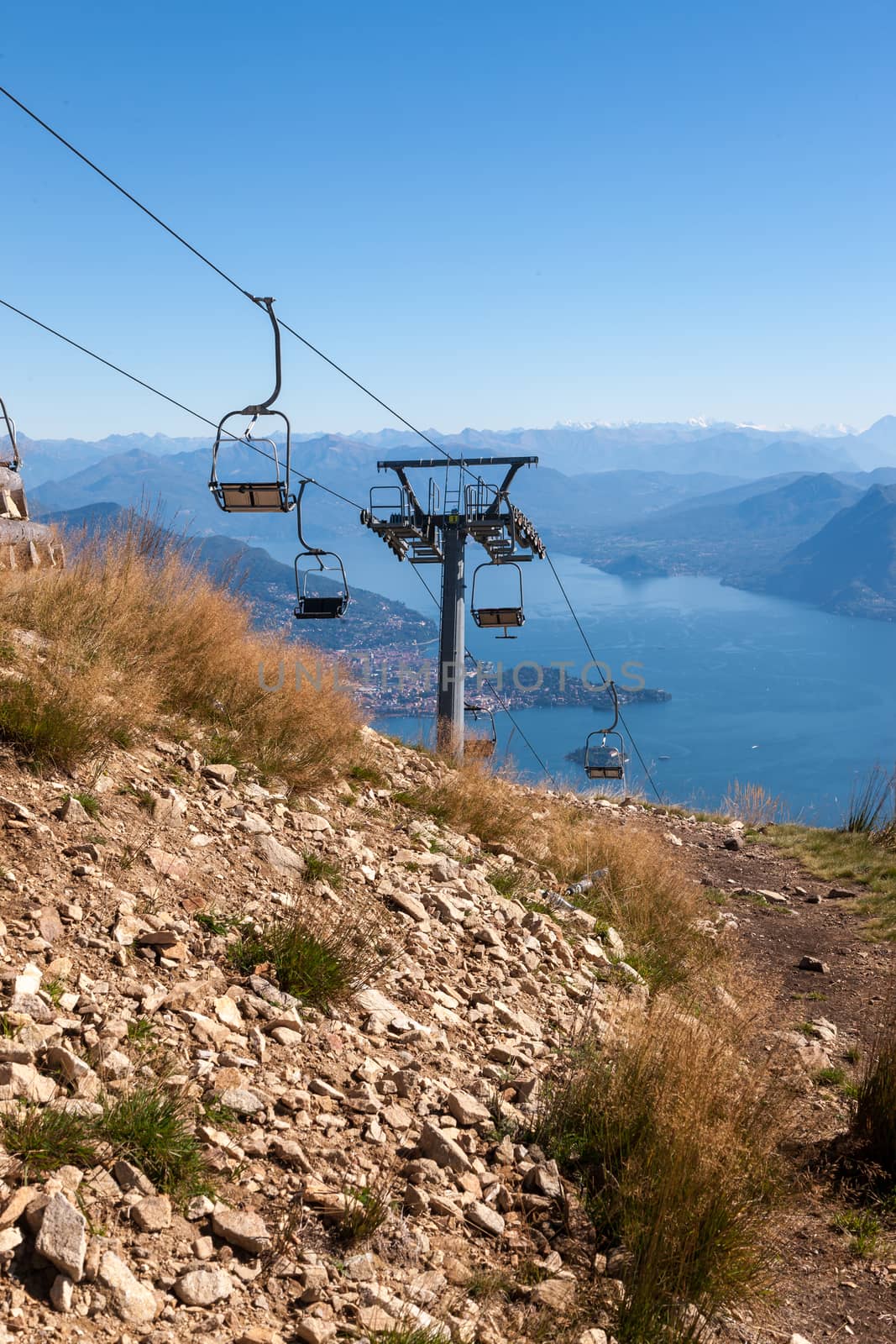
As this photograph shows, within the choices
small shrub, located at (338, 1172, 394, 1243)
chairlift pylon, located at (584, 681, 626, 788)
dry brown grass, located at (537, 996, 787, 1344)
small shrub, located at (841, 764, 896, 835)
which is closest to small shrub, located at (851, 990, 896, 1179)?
dry brown grass, located at (537, 996, 787, 1344)

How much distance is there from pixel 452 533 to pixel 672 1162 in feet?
50.8

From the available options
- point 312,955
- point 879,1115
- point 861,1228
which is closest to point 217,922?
point 312,955

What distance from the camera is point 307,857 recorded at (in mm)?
5695

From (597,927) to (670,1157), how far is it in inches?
143

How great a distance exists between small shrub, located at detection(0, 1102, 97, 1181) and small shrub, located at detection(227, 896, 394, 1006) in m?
1.45

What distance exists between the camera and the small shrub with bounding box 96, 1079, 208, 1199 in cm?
291

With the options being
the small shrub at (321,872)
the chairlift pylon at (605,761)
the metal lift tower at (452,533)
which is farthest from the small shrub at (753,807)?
the small shrub at (321,872)

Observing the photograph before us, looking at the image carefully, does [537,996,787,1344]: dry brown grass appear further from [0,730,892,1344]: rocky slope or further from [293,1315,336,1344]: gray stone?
[293,1315,336,1344]: gray stone

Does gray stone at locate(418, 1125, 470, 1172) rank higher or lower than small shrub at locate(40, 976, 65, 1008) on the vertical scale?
lower

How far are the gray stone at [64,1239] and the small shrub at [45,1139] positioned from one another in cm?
22

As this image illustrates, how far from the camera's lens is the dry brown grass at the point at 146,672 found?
17.7 feet

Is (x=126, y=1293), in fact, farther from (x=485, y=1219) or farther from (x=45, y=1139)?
(x=485, y=1219)

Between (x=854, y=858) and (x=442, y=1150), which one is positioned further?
(x=854, y=858)

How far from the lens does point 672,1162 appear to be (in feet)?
11.3
